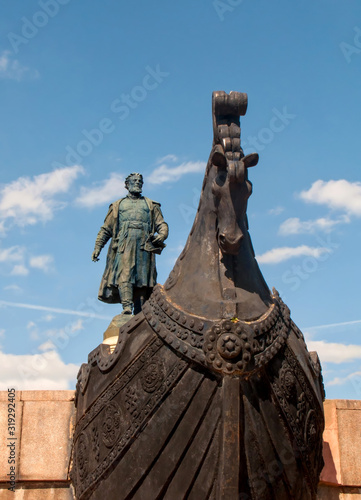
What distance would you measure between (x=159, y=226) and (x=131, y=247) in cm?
44

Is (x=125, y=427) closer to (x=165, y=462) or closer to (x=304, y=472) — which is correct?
(x=165, y=462)

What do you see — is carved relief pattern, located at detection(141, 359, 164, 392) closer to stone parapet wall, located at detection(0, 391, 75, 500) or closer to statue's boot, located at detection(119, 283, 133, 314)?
statue's boot, located at detection(119, 283, 133, 314)

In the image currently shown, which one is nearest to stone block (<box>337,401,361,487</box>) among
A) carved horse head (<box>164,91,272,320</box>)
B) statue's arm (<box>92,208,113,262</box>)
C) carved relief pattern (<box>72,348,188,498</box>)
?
carved horse head (<box>164,91,272,320</box>)

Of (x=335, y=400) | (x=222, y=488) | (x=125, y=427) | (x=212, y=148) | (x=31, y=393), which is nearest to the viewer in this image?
(x=222, y=488)

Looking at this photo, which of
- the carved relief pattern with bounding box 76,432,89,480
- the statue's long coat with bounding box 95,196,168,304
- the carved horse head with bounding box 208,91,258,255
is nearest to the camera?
the carved horse head with bounding box 208,91,258,255

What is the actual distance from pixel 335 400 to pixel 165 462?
11.1ft

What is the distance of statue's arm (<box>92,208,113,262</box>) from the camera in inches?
268

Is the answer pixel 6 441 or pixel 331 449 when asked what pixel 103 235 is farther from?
pixel 331 449

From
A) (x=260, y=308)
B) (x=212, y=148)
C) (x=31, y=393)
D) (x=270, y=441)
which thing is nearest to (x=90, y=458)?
(x=270, y=441)

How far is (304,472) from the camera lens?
4.46 metres

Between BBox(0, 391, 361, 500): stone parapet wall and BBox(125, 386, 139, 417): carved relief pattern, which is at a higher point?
BBox(125, 386, 139, 417): carved relief pattern

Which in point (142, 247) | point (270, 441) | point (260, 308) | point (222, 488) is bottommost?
point (222, 488)

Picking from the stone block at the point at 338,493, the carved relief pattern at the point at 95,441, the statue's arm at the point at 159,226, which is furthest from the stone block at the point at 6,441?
the stone block at the point at 338,493

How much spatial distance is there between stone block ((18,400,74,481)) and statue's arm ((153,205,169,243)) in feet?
6.59
